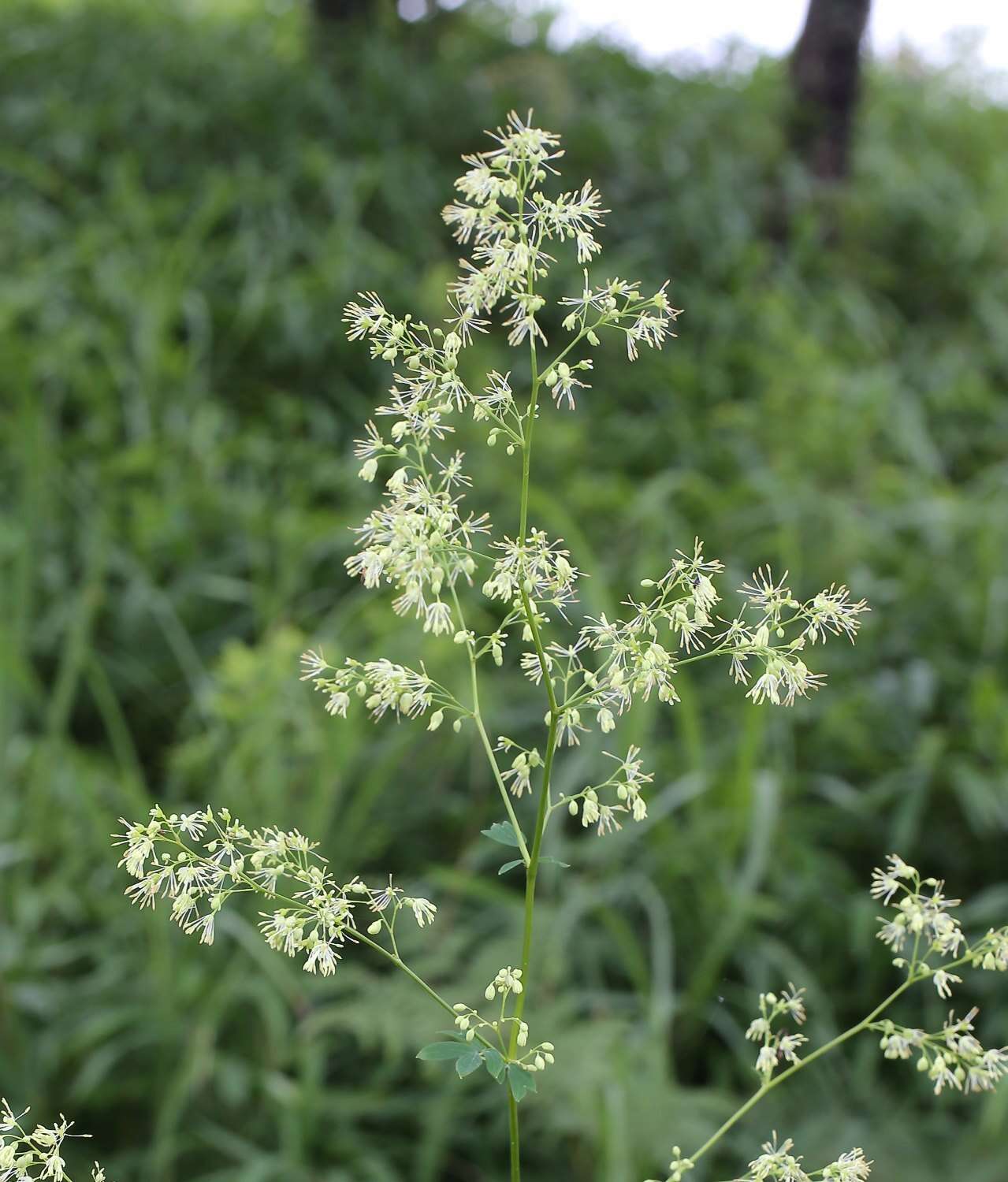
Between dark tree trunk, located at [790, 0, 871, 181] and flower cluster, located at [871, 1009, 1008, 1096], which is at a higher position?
dark tree trunk, located at [790, 0, 871, 181]

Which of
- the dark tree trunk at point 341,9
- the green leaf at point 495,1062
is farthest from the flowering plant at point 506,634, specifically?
the dark tree trunk at point 341,9

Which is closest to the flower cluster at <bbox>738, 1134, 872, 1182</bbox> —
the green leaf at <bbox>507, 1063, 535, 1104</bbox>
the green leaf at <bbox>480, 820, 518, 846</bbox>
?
the green leaf at <bbox>507, 1063, 535, 1104</bbox>

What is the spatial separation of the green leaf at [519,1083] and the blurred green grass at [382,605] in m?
1.63

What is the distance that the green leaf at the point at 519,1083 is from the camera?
0.88 m

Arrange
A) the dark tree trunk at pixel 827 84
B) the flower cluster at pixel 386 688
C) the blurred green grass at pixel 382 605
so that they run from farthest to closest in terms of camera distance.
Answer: the dark tree trunk at pixel 827 84 < the blurred green grass at pixel 382 605 < the flower cluster at pixel 386 688

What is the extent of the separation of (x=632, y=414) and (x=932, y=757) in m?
2.28

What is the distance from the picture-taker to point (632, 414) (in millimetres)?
5219

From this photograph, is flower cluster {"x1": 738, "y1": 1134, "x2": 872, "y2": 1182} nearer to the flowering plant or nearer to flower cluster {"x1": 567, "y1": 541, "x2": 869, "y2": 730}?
the flowering plant

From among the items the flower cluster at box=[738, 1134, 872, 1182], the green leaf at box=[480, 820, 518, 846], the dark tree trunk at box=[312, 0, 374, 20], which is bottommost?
the flower cluster at box=[738, 1134, 872, 1182]

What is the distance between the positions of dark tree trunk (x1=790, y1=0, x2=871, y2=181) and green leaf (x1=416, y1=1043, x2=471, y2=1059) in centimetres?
623

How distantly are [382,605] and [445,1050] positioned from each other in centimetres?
296

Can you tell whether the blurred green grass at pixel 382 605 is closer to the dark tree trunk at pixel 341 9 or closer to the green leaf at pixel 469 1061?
the dark tree trunk at pixel 341 9

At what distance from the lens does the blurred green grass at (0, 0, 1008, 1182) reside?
275 cm

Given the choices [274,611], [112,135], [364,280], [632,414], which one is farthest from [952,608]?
[112,135]
